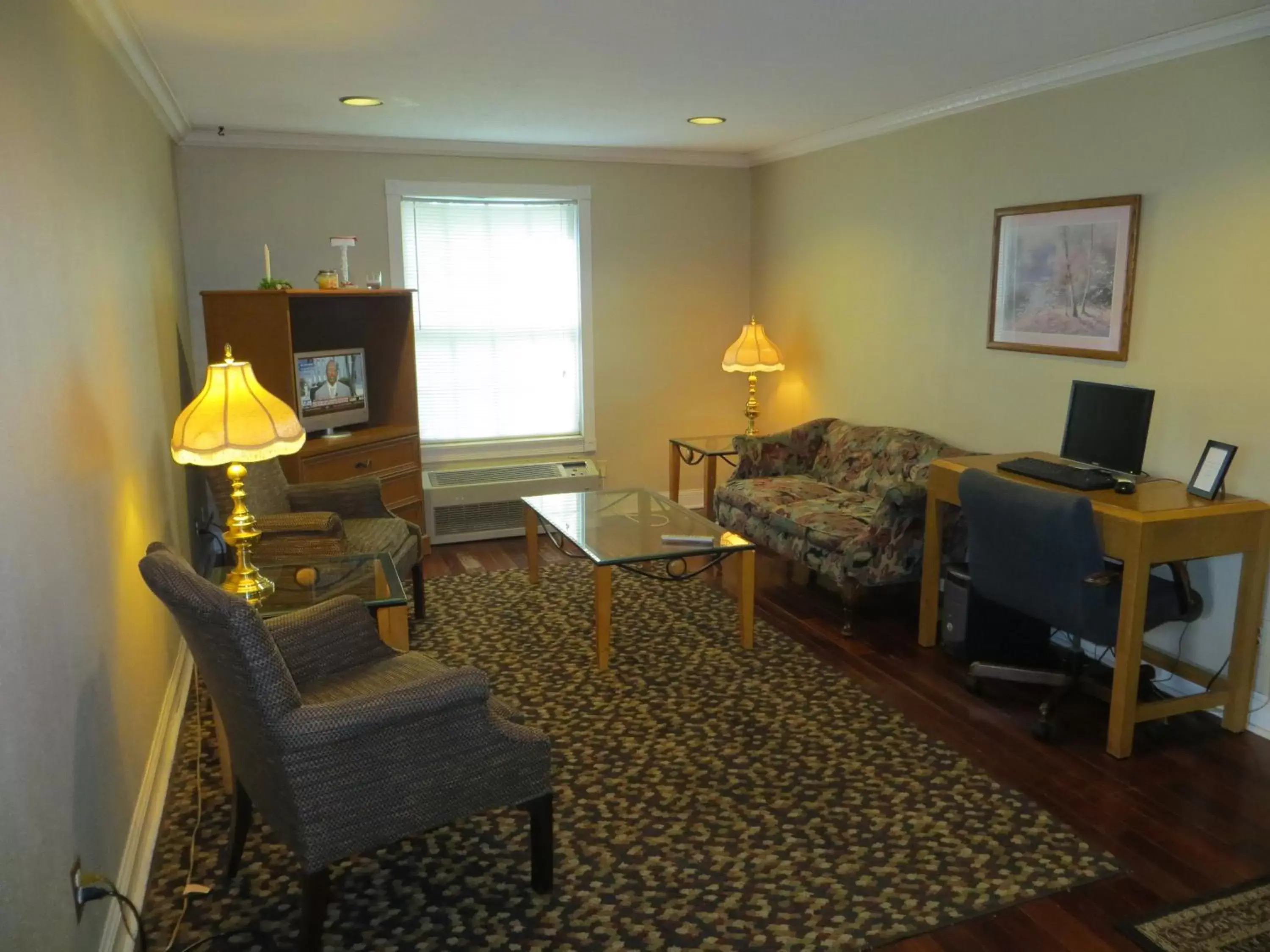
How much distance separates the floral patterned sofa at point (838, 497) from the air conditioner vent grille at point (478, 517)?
4.11 feet

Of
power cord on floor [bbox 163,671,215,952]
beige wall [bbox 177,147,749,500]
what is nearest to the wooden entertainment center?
beige wall [bbox 177,147,749,500]

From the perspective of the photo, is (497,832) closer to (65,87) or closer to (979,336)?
(65,87)

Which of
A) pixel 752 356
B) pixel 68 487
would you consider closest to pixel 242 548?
pixel 68 487

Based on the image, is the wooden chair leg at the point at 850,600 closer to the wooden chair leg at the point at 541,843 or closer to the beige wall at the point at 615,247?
the wooden chair leg at the point at 541,843

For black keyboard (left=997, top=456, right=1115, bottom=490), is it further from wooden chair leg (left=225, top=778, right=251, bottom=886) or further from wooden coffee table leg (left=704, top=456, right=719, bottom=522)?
wooden chair leg (left=225, top=778, right=251, bottom=886)

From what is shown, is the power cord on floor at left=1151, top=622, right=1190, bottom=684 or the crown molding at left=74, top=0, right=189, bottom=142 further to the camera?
the power cord on floor at left=1151, top=622, right=1190, bottom=684

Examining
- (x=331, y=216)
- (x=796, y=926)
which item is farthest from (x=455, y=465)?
(x=796, y=926)

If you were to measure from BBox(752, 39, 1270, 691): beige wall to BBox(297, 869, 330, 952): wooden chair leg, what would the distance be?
301 centimetres

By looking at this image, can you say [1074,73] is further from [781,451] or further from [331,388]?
[331,388]

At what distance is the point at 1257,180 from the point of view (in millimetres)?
3080

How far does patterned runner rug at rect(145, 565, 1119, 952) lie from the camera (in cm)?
222

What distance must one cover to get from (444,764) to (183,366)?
3.26 meters

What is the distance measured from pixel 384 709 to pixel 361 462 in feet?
9.77

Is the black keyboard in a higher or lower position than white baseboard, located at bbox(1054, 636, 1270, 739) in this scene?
higher
